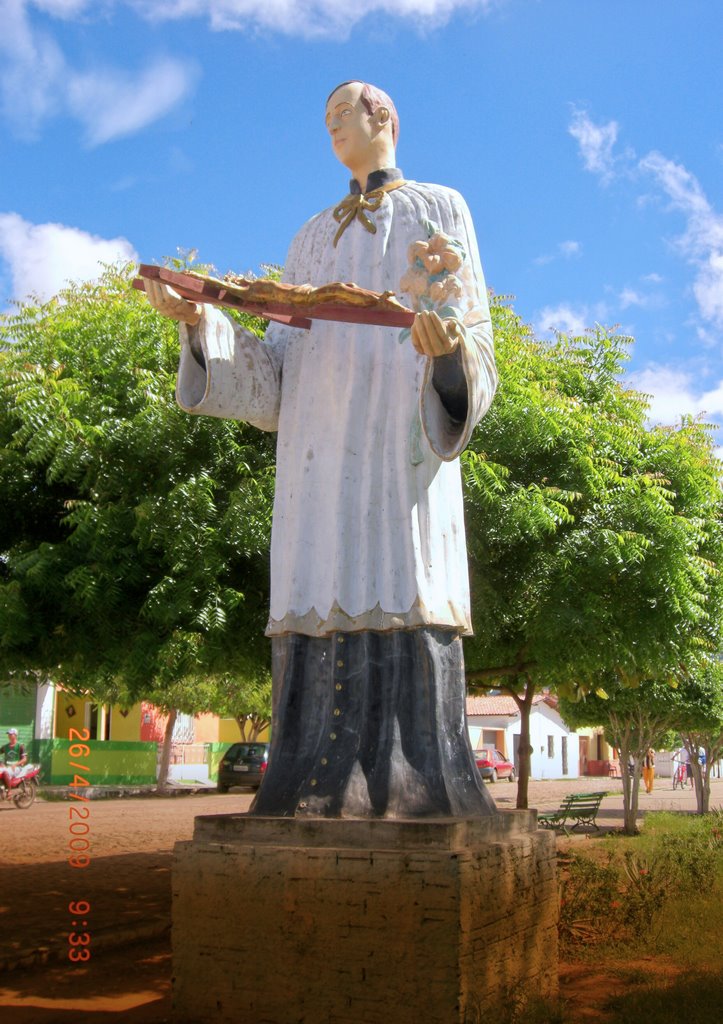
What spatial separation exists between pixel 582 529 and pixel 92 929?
15.7 ft

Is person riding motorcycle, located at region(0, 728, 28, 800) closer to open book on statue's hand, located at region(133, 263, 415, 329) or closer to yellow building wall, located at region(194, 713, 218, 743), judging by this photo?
yellow building wall, located at region(194, 713, 218, 743)

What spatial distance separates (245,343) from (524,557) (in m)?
4.22

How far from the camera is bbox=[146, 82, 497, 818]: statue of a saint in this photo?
13.8 feet

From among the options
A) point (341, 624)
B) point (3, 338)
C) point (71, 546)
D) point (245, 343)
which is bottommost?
point (341, 624)

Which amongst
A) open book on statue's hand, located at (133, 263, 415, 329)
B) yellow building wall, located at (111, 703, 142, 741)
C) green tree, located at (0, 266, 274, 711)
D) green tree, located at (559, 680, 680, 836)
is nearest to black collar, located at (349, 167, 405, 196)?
open book on statue's hand, located at (133, 263, 415, 329)

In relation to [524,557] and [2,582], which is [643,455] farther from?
[2,582]

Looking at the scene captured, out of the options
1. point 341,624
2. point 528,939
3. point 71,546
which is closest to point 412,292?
point 341,624

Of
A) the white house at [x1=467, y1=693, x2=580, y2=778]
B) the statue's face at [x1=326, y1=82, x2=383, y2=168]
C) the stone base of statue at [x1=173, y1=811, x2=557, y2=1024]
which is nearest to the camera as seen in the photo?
the stone base of statue at [x1=173, y1=811, x2=557, y2=1024]

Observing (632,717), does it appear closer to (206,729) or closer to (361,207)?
(361,207)

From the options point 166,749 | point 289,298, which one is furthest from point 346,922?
point 166,749

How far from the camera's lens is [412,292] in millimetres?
4258

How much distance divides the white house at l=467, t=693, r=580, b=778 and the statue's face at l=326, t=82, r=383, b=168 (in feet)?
155

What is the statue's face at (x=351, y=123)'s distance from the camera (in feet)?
16.1

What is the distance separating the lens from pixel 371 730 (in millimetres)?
4359
